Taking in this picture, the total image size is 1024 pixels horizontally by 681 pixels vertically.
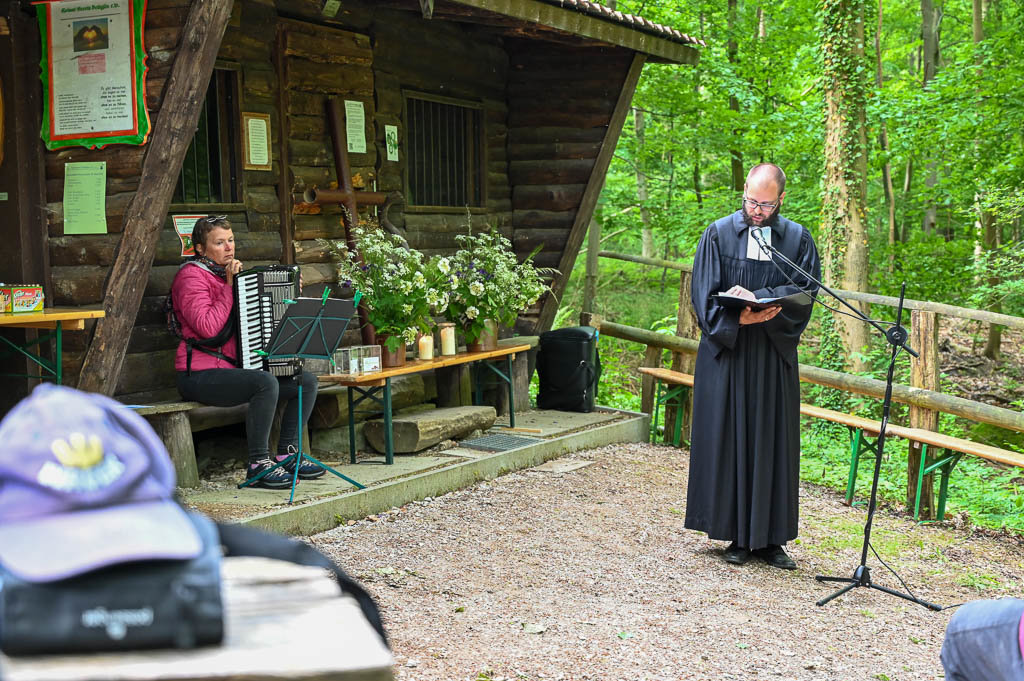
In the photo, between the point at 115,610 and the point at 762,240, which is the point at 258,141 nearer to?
the point at 762,240

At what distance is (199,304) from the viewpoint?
586 cm

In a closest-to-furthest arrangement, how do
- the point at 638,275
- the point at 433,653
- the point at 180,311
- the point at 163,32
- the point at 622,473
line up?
1. the point at 433,653
2. the point at 163,32
3. the point at 180,311
4. the point at 622,473
5. the point at 638,275

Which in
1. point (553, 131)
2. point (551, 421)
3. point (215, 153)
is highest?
point (553, 131)

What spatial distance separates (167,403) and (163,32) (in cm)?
212

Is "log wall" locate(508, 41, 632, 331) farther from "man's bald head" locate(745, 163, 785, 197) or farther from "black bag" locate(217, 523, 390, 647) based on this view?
"black bag" locate(217, 523, 390, 647)

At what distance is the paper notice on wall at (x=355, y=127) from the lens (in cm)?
783

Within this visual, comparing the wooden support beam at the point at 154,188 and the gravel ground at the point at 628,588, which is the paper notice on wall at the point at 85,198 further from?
the gravel ground at the point at 628,588

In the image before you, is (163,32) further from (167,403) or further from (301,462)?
(301,462)

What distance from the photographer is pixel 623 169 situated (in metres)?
17.8

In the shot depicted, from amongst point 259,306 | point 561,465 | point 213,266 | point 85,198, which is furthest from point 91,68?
point 561,465

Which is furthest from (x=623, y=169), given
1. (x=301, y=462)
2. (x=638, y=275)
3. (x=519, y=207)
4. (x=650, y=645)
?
(x=650, y=645)

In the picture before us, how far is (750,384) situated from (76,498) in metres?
4.84

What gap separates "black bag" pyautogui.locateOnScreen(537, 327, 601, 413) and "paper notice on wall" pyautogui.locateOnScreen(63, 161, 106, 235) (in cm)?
474

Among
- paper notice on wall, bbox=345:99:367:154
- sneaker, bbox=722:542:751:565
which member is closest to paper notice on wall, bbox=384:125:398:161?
paper notice on wall, bbox=345:99:367:154
